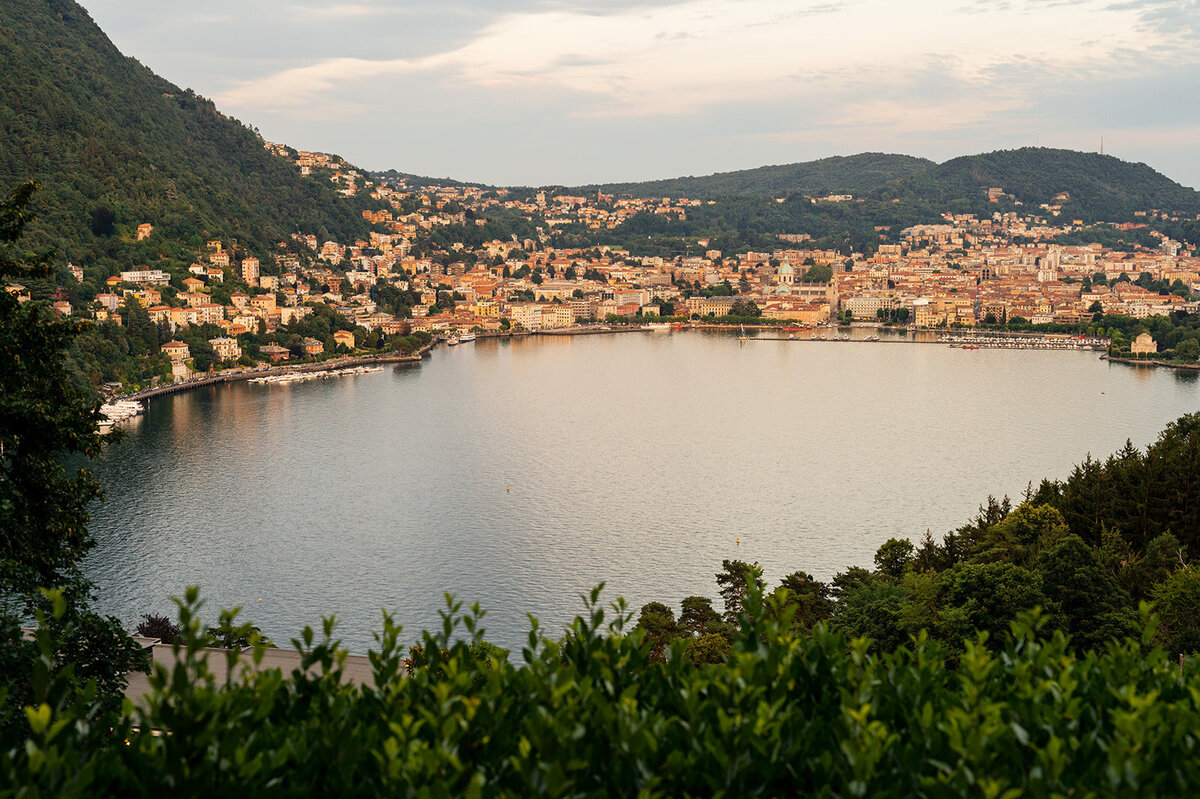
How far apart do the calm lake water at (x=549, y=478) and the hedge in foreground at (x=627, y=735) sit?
259 inches

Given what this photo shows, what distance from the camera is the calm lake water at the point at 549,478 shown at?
10695 millimetres

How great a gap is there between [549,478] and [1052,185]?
8404cm

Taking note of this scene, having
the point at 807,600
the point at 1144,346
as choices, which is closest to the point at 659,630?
the point at 807,600

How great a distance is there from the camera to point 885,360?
32.3 metres

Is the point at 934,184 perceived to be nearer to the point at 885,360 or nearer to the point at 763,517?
the point at 885,360

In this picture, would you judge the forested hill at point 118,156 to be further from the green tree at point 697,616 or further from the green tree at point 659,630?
the green tree at point 659,630

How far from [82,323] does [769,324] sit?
141 ft

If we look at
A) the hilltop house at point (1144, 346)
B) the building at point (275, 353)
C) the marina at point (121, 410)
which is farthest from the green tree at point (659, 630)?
the hilltop house at point (1144, 346)

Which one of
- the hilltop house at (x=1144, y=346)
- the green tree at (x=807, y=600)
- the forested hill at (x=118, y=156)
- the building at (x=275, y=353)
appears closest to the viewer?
the green tree at (x=807, y=600)

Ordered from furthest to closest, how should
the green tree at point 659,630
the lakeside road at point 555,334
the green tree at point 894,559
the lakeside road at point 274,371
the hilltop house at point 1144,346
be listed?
the hilltop house at point 1144,346 < the lakeside road at point 555,334 < the lakeside road at point 274,371 < the green tree at point 894,559 < the green tree at point 659,630

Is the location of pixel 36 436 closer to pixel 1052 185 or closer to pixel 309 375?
pixel 309 375

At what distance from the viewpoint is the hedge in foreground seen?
1.55 m

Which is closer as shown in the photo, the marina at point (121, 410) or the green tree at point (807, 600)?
the green tree at point (807, 600)

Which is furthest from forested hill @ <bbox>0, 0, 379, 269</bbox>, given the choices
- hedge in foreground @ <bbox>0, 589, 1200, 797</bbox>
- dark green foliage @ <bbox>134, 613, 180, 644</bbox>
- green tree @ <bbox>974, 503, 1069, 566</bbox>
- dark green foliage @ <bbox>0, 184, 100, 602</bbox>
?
hedge in foreground @ <bbox>0, 589, 1200, 797</bbox>
